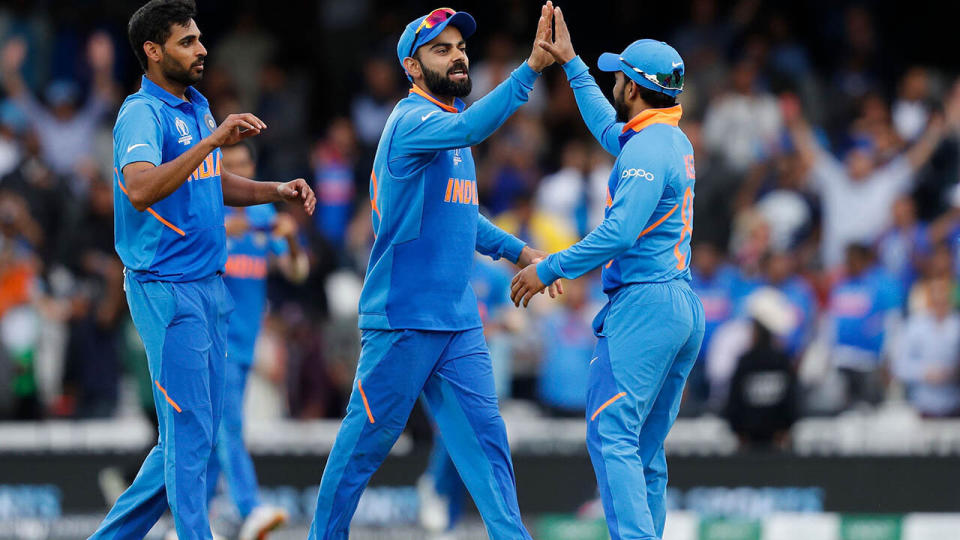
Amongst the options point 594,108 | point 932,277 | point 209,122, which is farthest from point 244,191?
point 932,277

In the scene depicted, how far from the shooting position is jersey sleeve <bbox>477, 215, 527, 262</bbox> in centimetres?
760

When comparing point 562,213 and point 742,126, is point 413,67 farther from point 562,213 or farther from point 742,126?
point 742,126

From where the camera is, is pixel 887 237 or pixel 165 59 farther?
pixel 887 237

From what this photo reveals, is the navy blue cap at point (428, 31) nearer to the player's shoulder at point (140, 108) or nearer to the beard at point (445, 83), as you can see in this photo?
the beard at point (445, 83)

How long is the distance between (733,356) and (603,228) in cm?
675

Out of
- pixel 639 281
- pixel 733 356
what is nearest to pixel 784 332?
pixel 733 356

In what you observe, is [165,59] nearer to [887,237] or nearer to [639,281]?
[639,281]

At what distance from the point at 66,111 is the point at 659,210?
1011 cm

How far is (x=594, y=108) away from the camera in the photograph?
301 inches

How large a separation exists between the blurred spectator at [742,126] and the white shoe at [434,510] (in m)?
5.95

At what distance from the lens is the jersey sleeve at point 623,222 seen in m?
6.81

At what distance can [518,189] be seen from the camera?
50.3ft

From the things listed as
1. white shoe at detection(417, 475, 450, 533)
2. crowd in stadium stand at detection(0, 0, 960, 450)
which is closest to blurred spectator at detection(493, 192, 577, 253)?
crowd in stadium stand at detection(0, 0, 960, 450)

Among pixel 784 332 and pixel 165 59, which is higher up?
pixel 165 59
